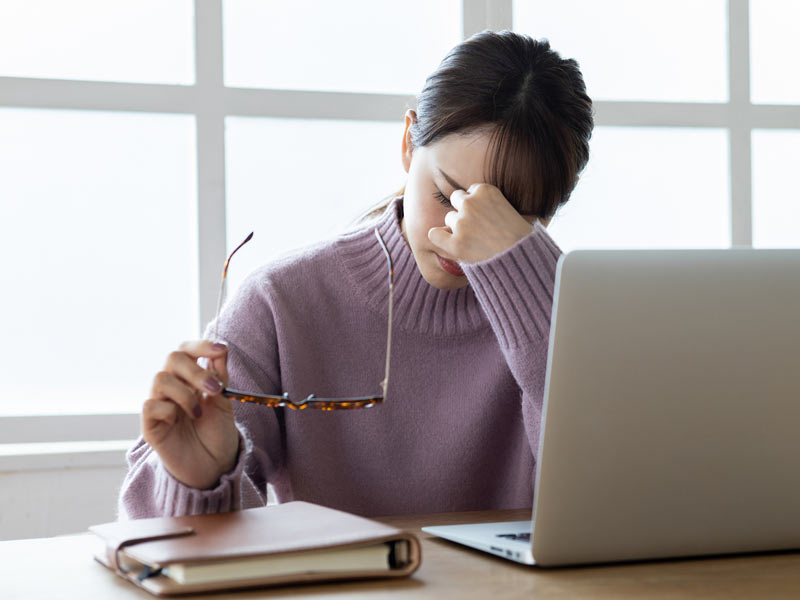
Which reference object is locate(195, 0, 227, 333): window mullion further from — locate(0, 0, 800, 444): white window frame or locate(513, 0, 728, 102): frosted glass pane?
locate(513, 0, 728, 102): frosted glass pane

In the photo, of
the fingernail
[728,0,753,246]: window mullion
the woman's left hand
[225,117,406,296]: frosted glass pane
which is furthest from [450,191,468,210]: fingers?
[728,0,753,246]: window mullion

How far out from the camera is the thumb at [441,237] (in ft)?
3.75

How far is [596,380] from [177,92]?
5.30ft

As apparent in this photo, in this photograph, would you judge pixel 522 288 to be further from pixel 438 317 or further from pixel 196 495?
pixel 196 495

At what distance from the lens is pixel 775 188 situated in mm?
2588

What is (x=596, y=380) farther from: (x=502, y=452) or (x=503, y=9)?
(x=503, y=9)

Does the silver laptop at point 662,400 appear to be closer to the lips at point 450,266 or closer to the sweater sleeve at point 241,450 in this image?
the sweater sleeve at point 241,450

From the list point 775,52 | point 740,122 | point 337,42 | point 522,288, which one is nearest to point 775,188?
point 740,122

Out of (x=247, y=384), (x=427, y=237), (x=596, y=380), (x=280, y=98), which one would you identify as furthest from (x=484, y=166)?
(x=280, y=98)

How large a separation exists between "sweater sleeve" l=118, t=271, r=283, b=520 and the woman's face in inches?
9.3

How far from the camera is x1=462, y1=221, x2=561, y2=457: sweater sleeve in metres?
1.05

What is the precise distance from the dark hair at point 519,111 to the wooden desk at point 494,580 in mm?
548

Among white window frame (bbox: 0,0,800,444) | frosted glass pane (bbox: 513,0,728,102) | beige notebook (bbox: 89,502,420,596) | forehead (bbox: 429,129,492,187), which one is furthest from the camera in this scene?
frosted glass pane (bbox: 513,0,728,102)

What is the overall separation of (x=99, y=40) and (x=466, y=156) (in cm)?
123
